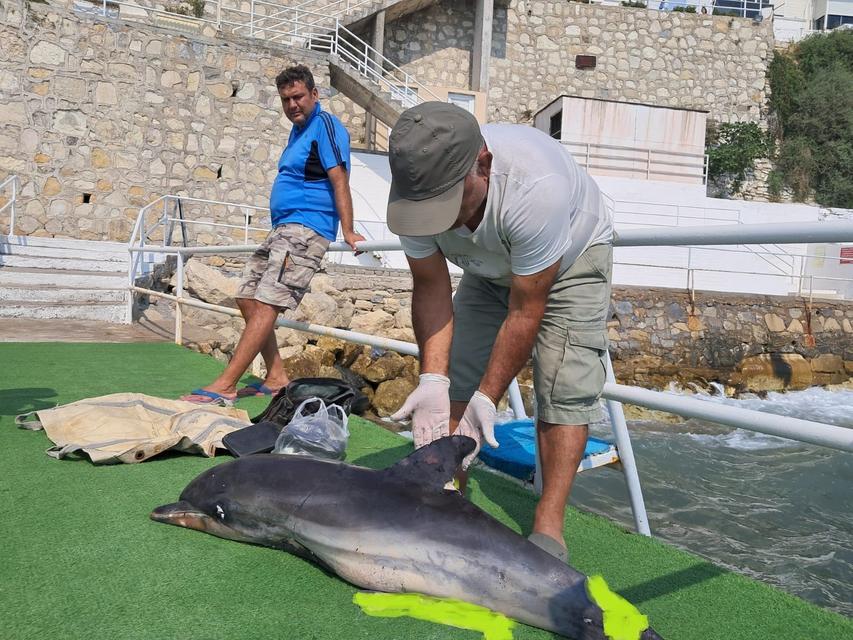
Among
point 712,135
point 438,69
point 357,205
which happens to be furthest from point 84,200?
point 712,135

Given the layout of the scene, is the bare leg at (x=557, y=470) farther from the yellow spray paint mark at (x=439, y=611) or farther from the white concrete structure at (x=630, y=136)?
the white concrete structure at (x=630, y=136)

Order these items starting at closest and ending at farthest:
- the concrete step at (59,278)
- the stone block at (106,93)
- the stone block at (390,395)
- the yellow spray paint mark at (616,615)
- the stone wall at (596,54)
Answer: the yellow spray paint mark at (616,615) → the stone block at (390,395) → the concrete step at (59,278) → the stone block at (106,93) → the stone wall at (596,54)

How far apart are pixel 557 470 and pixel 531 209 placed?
0.80 metres

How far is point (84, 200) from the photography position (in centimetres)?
1258

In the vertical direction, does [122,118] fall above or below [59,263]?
above

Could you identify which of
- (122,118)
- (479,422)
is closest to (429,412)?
(479,422)

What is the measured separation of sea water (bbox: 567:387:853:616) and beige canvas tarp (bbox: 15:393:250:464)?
5.18 ft

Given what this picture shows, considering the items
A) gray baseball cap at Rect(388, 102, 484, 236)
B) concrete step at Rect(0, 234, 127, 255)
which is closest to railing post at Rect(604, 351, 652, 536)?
gray baseball cap at Rect(388, 102, 484, 236)

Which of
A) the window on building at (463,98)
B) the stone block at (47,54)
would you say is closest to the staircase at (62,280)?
the stone block at (47,54)

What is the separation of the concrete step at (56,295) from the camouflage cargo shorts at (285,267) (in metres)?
5.57

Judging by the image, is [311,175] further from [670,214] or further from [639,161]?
[639,161]

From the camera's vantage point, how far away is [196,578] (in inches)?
67.4

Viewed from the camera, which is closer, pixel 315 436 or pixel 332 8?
pixel 315 436

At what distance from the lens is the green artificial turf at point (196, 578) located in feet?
4.95
